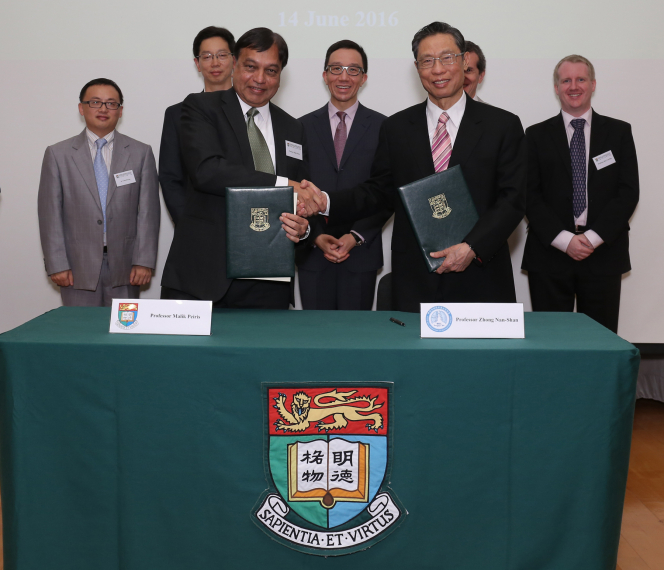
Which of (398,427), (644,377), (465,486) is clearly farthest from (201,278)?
(644,377)

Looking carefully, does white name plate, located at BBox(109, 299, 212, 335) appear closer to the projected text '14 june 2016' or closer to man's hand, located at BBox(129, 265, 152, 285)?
man's hand, located at BBox(129, 265, 152, 285)

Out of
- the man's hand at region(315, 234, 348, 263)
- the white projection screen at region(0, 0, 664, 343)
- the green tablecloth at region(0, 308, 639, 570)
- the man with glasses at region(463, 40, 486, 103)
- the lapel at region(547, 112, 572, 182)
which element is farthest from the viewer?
the white projection screen at region(0, 0, 664, 343)

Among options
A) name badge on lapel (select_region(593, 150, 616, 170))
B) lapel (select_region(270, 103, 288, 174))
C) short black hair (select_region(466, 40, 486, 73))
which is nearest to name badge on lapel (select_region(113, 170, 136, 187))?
lapel (select_region(270, 103, 288, 174))

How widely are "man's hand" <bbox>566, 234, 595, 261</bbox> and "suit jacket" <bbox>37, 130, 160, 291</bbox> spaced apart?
83.0 inches

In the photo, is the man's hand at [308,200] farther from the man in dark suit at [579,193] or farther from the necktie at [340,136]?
the man in dark suit at [579,193]

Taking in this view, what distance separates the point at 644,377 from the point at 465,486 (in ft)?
8.79

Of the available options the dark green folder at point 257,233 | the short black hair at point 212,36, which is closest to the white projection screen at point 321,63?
the short black hair at point 212,36

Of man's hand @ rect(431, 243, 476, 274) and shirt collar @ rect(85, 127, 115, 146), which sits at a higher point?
shirt collar @ rect(85, 127, 115, 146)

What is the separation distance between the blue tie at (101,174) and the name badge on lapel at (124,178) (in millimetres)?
71

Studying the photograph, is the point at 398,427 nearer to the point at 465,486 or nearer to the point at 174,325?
the point at 465,486

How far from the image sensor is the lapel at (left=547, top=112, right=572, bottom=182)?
3123 millimetres

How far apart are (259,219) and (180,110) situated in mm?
1532

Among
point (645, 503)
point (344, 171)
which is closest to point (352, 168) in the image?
point (344, 171)

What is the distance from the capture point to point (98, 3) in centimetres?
354
